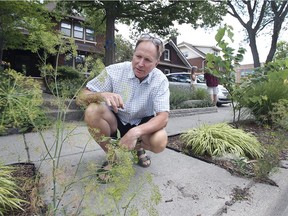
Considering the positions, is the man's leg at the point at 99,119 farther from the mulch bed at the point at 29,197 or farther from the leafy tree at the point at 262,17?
the leafy tree at the point at 262,17

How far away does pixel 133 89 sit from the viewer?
6.97 ft

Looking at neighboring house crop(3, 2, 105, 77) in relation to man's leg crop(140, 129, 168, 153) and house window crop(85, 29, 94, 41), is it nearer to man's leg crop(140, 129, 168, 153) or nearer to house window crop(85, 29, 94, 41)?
house window crop(85, 29, 94, 41)

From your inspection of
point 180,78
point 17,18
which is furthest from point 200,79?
point 17,18

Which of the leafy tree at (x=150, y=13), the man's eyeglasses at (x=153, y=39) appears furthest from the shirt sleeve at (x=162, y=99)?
the leafy tree at (x=150, y=13)

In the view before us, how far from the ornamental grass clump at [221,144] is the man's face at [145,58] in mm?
→ 1246

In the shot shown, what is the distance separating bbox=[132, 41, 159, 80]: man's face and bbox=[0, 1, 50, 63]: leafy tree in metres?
5.49

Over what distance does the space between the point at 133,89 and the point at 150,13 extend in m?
7.98

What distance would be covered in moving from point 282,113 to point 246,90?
1175 mm

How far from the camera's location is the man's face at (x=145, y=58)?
1940mm

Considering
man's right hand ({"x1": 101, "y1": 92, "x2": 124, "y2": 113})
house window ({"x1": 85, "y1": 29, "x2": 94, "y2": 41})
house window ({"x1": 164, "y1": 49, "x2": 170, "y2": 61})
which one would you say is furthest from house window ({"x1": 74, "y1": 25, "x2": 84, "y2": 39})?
man's right hand ({"x1": 101, "y1": 92, "x2": 124, "y2": 113})

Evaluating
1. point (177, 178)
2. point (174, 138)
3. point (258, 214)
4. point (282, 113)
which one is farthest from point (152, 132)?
point (282, 113)

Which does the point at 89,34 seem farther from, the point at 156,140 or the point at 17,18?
the point at 156,140

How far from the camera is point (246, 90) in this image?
13.6 feet

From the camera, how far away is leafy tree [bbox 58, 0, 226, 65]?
Answer: 8758 mm
